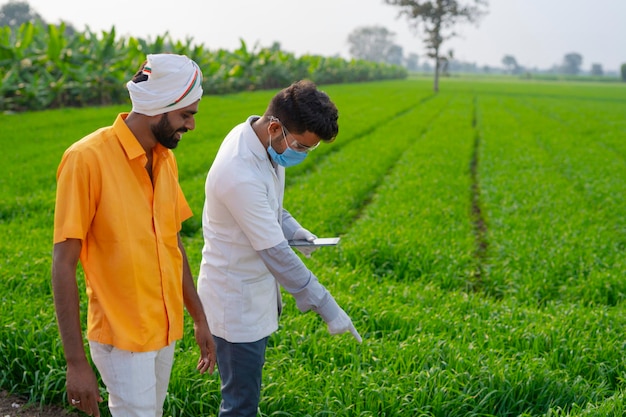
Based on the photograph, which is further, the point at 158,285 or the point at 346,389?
the point at 346,389

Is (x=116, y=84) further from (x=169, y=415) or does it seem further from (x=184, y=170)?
(x=169, y=415)

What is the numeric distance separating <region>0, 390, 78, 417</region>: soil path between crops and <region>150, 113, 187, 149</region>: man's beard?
2.19 m

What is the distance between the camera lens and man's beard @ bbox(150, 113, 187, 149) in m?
2.24

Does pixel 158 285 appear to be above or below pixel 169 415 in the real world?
above

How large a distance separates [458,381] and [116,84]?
19.0 meters

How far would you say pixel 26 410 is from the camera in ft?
12.2

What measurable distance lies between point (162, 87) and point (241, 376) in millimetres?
1272

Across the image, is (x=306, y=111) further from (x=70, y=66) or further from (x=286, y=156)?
(x=70, y=66)

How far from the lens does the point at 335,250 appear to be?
262 inches

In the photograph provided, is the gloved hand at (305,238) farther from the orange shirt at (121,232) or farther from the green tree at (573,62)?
the green tree at (573,62)

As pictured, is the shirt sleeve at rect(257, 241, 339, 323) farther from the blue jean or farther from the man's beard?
the man's beard

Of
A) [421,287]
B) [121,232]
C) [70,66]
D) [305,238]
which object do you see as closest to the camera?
[121,232]

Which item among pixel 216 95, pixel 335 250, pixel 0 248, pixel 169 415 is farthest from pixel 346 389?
pixel 216 95

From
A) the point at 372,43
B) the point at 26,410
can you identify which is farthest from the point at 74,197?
the point at 372,43
